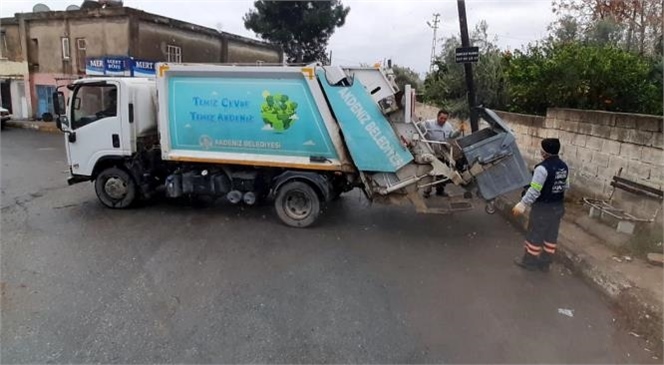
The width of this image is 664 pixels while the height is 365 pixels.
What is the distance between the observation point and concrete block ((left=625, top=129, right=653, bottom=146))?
5387 millimetres

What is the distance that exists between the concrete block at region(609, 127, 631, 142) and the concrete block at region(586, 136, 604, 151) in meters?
0.25

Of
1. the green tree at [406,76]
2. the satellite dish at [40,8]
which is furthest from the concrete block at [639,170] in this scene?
the satellite dish at [40,8]

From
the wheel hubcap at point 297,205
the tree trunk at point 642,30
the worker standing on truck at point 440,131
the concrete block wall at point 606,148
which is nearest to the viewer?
the concrete block wall at point 606,148

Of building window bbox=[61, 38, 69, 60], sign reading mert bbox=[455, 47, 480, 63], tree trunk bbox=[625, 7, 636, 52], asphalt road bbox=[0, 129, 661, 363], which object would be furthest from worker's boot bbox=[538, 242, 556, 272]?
building window bbox=[61, 38, 69, 60]

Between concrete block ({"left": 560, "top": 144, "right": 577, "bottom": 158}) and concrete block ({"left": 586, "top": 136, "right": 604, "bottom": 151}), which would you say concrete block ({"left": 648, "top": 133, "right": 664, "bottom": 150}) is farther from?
concrete block ({"left": 560, "top": 144, "right": 577, "bottom": 158})

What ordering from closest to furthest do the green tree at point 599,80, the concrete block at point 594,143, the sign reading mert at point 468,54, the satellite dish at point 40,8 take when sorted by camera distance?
the concrete block at point 594,143 < the sign reading mert at point 468,54 < the green tree at point 599,80 < the satellite dish at point 40,8

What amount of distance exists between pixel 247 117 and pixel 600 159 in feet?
16.4

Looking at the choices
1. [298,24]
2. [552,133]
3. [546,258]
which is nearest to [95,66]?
[298,24]

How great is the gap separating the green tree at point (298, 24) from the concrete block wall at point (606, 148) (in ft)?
66.3

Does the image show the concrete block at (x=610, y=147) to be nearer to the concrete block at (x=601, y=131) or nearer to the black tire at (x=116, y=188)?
the concrete block at (x=601, y=131)

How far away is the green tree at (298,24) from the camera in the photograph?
26.6 meters

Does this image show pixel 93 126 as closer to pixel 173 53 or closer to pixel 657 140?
pixel 657 140

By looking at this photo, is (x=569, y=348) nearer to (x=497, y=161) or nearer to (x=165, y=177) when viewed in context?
(x=497, y=161)

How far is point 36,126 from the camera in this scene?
19281 millimetres
